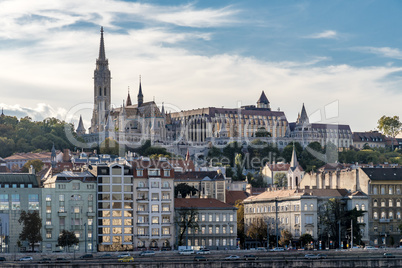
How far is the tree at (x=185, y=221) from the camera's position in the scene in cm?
11144

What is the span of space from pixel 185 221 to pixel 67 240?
49.1 ft

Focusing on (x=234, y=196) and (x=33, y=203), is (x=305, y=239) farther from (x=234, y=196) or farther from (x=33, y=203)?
(x=234, y=196)

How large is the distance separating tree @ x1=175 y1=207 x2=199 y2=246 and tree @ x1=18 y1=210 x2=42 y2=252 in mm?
16215

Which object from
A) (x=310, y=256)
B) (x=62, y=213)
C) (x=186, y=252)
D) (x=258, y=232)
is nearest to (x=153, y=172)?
(x=62, y=213)

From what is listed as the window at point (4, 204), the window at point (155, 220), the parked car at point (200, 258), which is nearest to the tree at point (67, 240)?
the window at point (4, 204)

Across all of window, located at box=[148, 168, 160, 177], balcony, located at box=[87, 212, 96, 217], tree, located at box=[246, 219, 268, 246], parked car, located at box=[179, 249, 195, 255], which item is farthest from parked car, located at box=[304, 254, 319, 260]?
tree, located at box=[246, 219, 268, 246]

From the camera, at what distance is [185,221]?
11169 cm

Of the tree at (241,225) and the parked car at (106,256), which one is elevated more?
the tree at (241,225)

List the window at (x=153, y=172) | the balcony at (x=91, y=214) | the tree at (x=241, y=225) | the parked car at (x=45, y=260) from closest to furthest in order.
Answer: the parked car at (x=45, y=260) < the balcony at (x=91, y=214) < the window at (x=153, y=172) < the tree at (x=241, y=225)

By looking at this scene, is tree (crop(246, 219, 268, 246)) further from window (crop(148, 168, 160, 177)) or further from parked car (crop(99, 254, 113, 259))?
parked car (crop(99, 254, 113, 259))

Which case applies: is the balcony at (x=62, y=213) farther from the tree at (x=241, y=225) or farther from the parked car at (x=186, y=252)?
the tree at (x=241, y=225)

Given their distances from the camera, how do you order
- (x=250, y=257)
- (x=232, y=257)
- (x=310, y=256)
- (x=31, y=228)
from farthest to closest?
(x=31, y=228) → (x=310, y=256) → (x=250, y=257) → (x=232, y=257)

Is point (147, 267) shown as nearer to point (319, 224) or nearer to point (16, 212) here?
point (16, 212)

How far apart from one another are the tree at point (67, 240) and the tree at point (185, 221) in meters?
13.0
